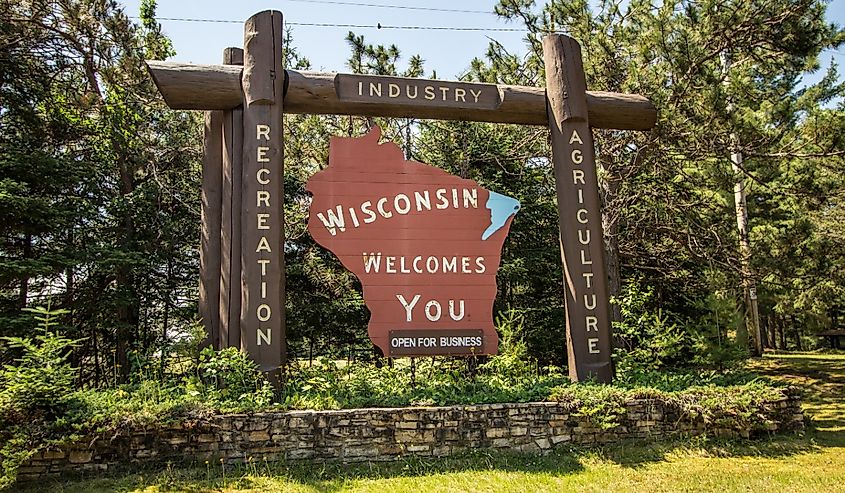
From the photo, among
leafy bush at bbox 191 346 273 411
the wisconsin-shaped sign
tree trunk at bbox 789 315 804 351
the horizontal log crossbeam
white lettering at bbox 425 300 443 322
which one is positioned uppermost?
the horizontal log crossbeam

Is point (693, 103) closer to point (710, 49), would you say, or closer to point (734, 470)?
point (710, 49)

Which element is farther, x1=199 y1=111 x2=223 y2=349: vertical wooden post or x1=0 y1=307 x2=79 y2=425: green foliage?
x1=199 y1=111 x2=223 y2=349: vertical wooden post

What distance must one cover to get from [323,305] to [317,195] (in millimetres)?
5249

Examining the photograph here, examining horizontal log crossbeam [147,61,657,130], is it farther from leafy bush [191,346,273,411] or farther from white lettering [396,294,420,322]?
leafy bush [191,346,273,411]

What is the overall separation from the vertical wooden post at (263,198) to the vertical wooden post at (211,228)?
0.74 m

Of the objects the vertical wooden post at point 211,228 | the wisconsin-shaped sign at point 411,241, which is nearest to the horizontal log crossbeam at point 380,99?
the wisconsin-shaped sign at point 411,241

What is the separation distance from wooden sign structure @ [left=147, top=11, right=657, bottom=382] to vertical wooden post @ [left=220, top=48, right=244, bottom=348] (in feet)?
0.04

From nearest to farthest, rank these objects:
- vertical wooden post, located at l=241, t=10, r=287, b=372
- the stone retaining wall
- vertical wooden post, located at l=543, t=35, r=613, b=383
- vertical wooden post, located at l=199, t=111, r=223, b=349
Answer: the stone retaining wall, vertical wooden post, located at l=241, t=10, r=287, b=372, vertical wooden post, located at l=199, t=111, r=223, b=349, vertical wooden post, located at l=543, t=35, r=613, b=383

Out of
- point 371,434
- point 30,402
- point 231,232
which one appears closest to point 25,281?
point 231,232

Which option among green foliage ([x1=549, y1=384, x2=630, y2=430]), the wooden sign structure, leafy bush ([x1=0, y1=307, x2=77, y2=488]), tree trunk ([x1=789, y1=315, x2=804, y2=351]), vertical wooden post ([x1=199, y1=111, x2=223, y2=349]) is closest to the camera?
leafy bush ([x1=0, y1=307, x2=77, y2=488])

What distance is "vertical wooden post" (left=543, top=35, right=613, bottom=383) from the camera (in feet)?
23.0

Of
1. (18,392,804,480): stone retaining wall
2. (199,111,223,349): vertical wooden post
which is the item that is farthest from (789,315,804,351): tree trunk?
(199,111,223,349): vertical wooden post

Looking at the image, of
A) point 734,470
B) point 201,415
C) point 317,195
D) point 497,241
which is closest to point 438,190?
point 497,241

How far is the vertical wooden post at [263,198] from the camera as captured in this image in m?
6.33
